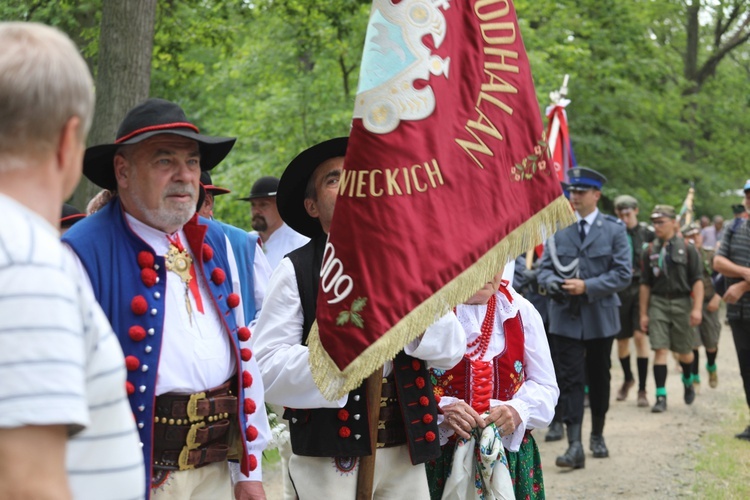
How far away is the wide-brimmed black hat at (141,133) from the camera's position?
11.5ft

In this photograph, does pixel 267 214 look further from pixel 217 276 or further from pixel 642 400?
pixel 642 400

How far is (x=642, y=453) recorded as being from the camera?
947cm

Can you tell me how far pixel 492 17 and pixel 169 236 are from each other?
1.54m

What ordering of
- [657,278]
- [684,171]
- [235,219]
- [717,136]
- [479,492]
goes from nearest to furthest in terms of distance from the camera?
[479,492] → [657,278] → [235,219] → [684,171] → [717,136]

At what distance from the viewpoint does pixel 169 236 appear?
3.68m

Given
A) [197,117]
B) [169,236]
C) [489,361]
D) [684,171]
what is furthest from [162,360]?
[684,171]

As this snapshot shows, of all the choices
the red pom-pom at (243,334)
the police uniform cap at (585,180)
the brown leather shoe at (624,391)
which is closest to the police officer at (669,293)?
the brown leather shoe at (624,391)

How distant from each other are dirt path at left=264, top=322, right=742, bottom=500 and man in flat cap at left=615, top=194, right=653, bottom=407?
30 centimetres

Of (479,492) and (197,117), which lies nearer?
(479,492)

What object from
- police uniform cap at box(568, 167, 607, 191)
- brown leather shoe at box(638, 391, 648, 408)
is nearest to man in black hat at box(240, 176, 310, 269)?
police uniform cap at box(568, 167, 607, 191)

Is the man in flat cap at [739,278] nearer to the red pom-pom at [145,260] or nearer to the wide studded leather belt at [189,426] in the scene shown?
the wide studded leather belt at [189,426]

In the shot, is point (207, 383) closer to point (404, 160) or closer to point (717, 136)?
point (404, 160)

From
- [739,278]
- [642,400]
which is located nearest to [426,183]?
[739,278]

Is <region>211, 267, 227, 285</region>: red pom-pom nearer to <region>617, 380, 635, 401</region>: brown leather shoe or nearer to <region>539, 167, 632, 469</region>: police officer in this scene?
<region>539, 167, 632, 469</region>: police officer
